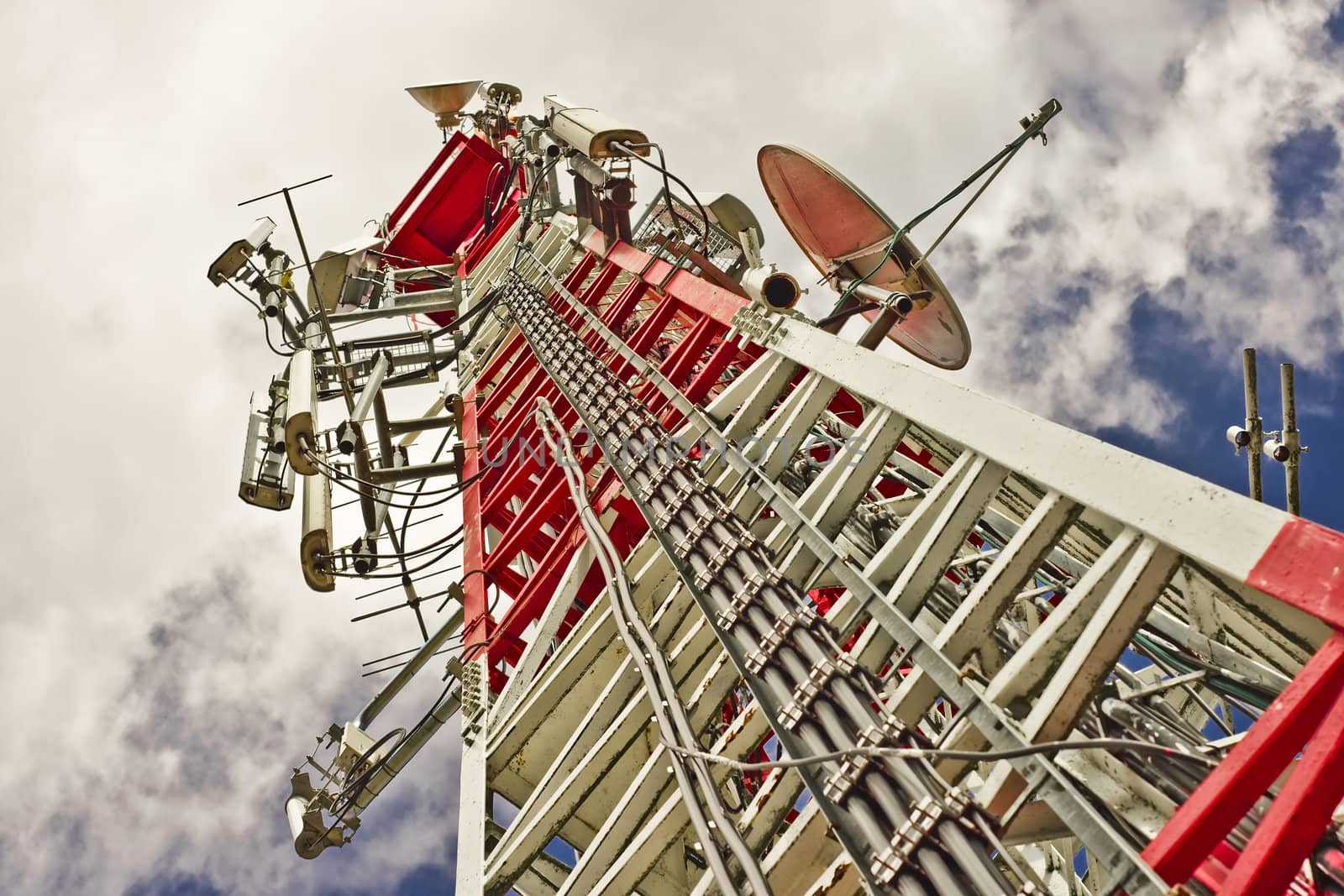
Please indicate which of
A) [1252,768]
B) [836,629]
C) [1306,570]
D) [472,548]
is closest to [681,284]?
[472,548]

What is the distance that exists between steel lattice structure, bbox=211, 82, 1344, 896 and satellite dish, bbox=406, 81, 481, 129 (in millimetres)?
10210

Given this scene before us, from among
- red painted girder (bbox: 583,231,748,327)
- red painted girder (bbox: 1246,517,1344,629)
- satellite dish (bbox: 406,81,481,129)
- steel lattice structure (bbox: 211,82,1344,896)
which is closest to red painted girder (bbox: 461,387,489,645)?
steel lattice structure (bbox: 211,82,1344,896)

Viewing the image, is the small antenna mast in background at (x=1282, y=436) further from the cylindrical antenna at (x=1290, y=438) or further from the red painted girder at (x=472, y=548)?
the red painted girder at (x=472, y=548)

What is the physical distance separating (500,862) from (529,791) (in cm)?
111

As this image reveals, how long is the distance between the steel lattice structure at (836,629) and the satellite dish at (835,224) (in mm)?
155

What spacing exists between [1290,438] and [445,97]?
16240 mm

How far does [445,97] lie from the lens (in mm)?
19906

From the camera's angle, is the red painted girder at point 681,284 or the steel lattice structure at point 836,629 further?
the red painted girder at point 681,284

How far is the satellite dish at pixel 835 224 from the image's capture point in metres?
6.91

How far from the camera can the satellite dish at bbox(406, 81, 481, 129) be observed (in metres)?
19.8

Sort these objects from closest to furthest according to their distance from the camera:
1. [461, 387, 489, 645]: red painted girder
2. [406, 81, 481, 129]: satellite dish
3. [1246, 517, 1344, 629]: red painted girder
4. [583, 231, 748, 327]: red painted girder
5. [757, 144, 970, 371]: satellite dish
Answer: [1246, 517, 1344, 629]: red painted girder → [757, 144, 970, 371]: satellite dish → [583, 231, 748, 327]: red painted girder → [461, 387, 489, 645]: red painted girder → [406, 81, 481, 129]: satellite dish

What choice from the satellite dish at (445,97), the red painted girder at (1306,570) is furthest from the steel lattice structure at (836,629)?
the satellite dish at (445,97)

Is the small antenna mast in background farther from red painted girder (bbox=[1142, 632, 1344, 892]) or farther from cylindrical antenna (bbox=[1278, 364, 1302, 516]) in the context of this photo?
red painted girder (bbox=[1142, 632, 1344, 892])

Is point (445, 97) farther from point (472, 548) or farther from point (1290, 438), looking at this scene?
point (1290, 438)
